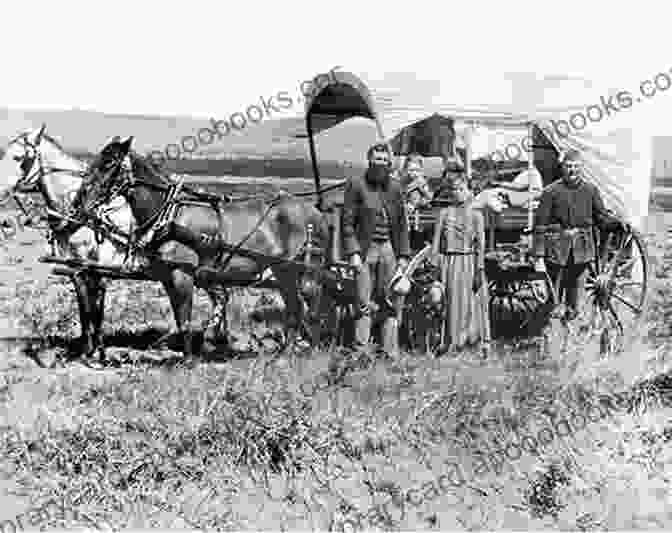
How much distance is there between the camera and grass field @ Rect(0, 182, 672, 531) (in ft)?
19.1

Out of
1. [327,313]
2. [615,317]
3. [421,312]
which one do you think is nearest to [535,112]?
[615,317]

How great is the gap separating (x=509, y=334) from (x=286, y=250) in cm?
288

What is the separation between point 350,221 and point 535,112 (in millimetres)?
2505

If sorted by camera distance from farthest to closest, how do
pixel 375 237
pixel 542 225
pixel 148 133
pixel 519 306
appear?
pixel 148 133 < pixel 519 306 < pixel 542 225 < pixel 375 237

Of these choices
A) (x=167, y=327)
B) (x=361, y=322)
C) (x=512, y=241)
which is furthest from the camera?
(x=167, y=327)

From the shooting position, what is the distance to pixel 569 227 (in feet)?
29.3

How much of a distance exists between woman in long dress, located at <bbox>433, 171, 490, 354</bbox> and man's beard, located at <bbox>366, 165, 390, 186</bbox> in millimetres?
689

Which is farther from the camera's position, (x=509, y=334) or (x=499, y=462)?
(x=509, y=334)

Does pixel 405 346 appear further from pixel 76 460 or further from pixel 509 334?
pixel 76 460

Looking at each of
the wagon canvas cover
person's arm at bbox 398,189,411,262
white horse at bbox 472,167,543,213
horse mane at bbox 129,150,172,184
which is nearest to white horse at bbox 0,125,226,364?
horse mane at bbox 129,150,172,184

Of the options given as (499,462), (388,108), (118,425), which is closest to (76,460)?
(118,425)

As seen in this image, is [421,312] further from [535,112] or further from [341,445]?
[341,445]

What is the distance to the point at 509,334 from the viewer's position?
1034 centimetres

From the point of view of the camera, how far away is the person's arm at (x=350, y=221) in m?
8.17
